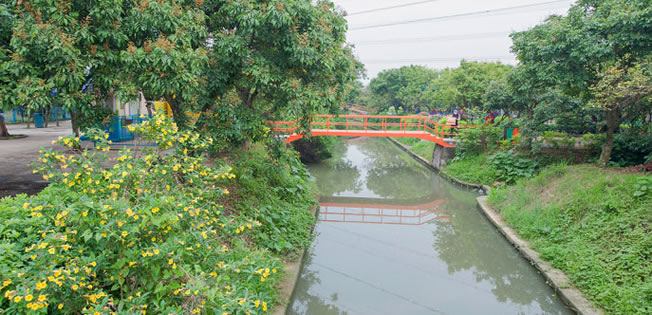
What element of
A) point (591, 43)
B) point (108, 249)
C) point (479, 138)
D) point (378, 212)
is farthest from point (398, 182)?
point (108, 249)

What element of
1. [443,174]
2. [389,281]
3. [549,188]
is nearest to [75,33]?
[389,281]

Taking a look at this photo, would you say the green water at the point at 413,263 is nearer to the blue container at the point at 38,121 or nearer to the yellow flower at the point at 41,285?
the yellow flower at the point at 41,285

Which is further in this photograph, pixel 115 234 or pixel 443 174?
pixel 443 174

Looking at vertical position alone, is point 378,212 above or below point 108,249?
below

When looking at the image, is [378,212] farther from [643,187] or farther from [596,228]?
[643,187]

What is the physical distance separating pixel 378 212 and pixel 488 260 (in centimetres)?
413

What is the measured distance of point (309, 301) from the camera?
6219 millimetres

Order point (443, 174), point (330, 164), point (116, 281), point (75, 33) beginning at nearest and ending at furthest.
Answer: point (116, 281) → point (75, 33) → point (443, 174) → point (330, 164)

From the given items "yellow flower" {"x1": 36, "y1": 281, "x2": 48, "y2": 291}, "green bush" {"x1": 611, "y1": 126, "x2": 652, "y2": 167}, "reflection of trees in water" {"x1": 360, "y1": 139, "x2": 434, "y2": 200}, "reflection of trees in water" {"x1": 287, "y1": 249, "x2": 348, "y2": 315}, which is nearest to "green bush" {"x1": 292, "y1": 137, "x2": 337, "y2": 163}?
"reflection of trees in water" {"x1": 360, "y1": 139, "x2": 434, "y2": 200}

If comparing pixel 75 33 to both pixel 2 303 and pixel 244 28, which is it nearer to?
pixel 244 28

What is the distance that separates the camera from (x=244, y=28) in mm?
6496

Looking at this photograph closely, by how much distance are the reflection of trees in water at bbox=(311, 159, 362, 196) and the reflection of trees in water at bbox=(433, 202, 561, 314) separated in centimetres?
462

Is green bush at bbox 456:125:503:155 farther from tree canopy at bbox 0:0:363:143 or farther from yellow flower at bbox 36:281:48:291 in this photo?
yellow flower at bbox 36:281:48:291

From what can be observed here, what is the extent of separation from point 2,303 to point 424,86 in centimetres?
3112
